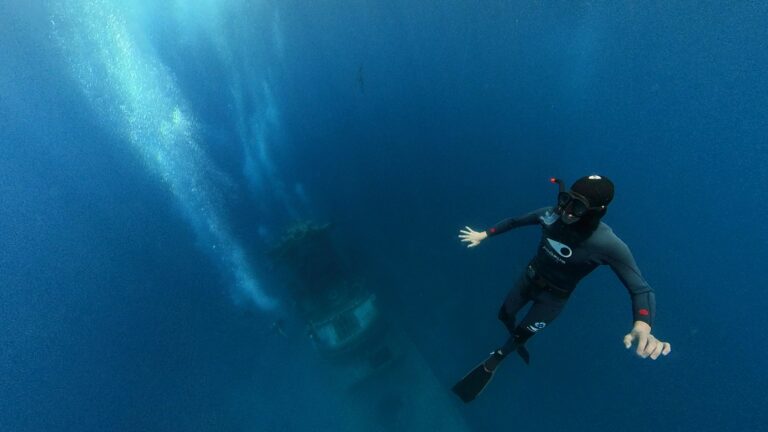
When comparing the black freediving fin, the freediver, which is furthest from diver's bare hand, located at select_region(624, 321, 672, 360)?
the black freediving fin

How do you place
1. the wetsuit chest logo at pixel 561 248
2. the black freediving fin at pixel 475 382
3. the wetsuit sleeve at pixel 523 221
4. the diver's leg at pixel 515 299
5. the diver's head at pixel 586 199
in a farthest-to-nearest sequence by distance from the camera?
the black freediving fin at pixel 475 382 < the diver's leg at pixel 515 299 < the wetsuit sleeve at pixel 523 221 < the wetsuit chest logo at pixel 561 248 < the diver's head at pixel 586 199

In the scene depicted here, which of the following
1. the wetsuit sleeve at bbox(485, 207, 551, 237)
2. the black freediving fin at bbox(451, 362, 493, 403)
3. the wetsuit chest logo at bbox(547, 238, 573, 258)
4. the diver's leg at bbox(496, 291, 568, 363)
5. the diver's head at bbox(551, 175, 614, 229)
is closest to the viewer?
the diver's head at bbox(551, 175, 614, 229)

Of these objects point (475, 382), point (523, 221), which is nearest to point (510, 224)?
point (523, 221)

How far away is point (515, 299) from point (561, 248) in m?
1.58

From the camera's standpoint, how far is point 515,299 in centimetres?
555

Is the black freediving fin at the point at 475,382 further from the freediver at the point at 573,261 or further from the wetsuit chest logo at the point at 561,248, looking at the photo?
the wetsuit chest logo at the point at 561,248

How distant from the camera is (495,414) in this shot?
459 inches

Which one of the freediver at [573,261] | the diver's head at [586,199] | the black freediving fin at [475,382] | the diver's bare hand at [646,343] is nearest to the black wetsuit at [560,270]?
the freediver at [573,261]

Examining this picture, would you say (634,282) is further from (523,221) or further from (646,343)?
(523,221)

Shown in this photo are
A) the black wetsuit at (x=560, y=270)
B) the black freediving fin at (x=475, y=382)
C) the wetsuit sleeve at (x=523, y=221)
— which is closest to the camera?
the black wetsuit at (x=560, y=270)

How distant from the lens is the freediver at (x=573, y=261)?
11.1 feet

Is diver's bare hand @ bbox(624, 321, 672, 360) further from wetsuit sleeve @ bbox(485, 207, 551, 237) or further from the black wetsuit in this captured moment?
wetsuit sleeve @ bbox(485, 207, 551, 237)

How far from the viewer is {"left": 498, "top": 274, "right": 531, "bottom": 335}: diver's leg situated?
5234 millimetres

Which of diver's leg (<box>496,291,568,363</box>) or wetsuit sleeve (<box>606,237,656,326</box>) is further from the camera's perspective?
diver's leg (<box>496,291,568,363</box>)
